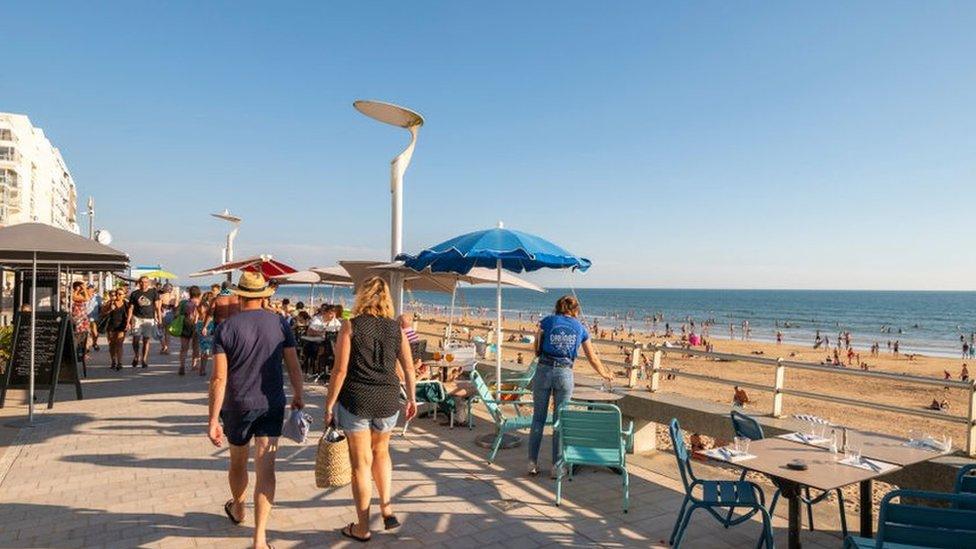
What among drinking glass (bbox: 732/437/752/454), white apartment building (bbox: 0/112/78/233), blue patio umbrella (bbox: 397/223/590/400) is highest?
white apartment building (bbox: 0/112/78/233)

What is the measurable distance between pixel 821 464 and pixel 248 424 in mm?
3596

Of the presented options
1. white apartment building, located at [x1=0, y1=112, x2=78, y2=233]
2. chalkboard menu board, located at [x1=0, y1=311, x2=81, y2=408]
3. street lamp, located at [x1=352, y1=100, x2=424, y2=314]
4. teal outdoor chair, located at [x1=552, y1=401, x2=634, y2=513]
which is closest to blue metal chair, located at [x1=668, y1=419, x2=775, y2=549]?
teal outdoor chair, located at [x1=552, y1=401, x2=634, y2=513]

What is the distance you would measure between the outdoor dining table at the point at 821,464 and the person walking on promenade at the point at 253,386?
2814 millimetres

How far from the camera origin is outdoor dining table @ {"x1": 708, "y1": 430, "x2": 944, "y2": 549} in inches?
133

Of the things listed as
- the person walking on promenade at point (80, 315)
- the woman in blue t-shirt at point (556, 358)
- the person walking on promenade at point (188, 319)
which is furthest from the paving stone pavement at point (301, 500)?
the person walking on promenade at point (80, 315)

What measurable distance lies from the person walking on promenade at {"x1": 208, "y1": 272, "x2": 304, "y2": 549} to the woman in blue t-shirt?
243 centimetres

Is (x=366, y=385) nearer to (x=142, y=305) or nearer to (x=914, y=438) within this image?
(x=914, y=438)

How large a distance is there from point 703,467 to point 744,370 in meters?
24.3

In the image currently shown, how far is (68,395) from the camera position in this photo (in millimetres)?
8922

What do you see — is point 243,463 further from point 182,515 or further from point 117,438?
point 117,438

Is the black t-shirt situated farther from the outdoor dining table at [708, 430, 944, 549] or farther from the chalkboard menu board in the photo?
the outdoor dining table at [708, 430, 944, 549]

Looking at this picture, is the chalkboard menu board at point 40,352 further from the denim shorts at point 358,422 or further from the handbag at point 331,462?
the denim shorts at point 358,422

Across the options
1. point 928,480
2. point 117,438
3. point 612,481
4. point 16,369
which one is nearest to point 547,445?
point 612,481

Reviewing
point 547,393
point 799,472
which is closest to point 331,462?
point 547,393
